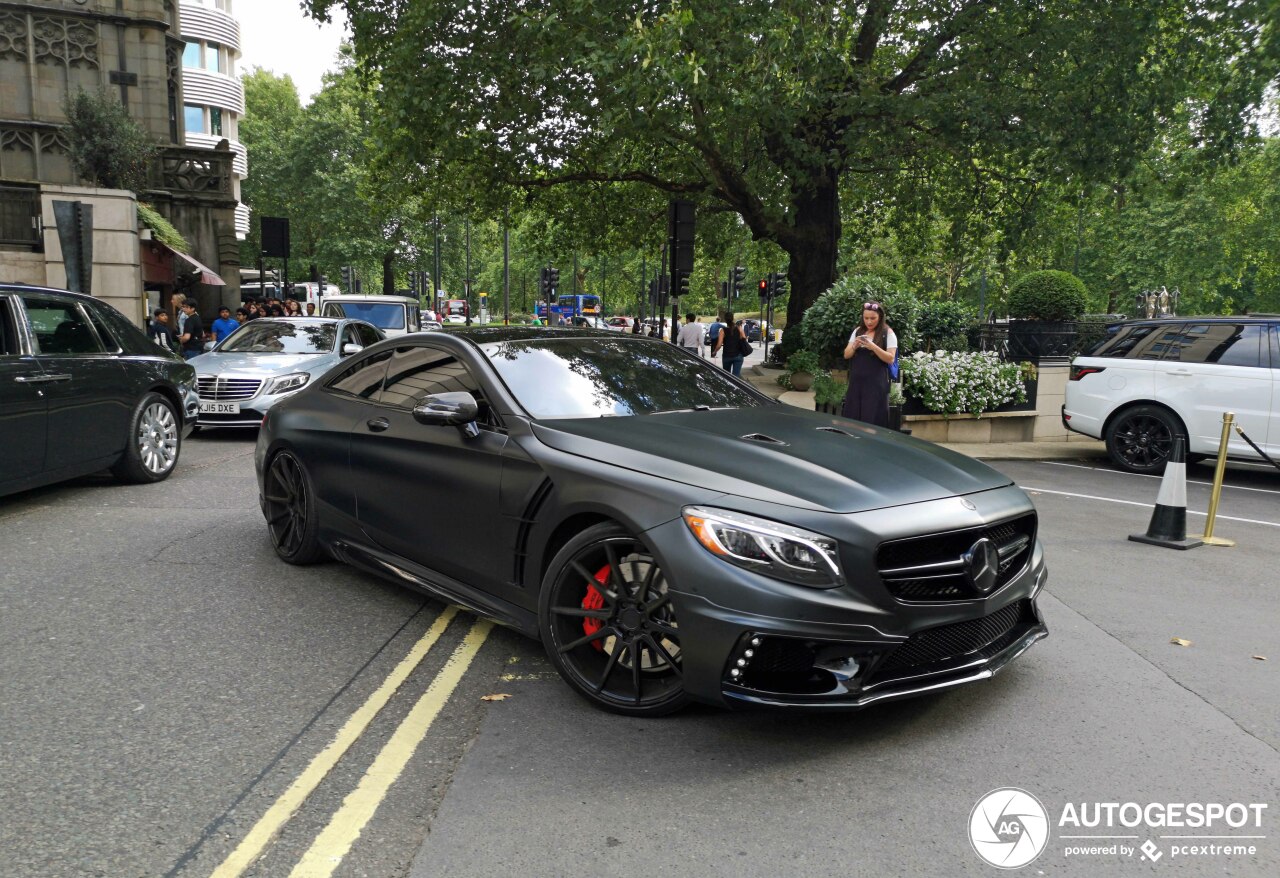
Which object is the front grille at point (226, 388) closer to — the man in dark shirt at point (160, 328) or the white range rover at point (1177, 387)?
the man in dark shirt at point (160, 328)

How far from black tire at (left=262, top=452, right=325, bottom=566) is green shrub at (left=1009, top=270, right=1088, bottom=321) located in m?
13.0

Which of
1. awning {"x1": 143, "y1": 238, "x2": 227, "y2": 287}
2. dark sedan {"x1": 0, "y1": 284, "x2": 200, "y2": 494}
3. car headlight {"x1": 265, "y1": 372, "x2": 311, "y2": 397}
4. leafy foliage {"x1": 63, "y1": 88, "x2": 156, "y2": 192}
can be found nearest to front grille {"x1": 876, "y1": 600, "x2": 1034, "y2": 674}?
dark sedan {"x1": 0, "y1": 284, "x2": 200, "y2": 494}

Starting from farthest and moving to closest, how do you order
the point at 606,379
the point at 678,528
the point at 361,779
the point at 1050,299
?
the point at 1050,299 < the point at 606,379 < the point at 678,528 < the point at 361,779

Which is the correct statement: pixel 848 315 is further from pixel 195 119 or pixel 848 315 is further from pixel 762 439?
pixel 195 119

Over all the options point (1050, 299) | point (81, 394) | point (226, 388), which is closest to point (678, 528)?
point (81, 394)

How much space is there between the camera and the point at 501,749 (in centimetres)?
365

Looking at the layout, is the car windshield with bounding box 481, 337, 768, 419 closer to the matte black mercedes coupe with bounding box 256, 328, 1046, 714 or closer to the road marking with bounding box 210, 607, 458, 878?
the matte black mercedes coupe with bounding box 256, 328, 1046, 714

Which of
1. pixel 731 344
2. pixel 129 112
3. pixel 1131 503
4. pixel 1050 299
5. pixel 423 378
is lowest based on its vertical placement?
pixel 1131 503

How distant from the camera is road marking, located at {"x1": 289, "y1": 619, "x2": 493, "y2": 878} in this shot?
2900 mm

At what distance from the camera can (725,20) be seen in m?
16.1

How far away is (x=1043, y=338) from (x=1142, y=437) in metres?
4.22

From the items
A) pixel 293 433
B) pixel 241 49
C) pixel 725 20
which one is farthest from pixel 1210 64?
Answer: pixel 241 49

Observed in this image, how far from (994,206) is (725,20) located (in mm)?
8488

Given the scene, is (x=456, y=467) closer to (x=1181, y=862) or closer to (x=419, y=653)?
(x=419, y=653)
